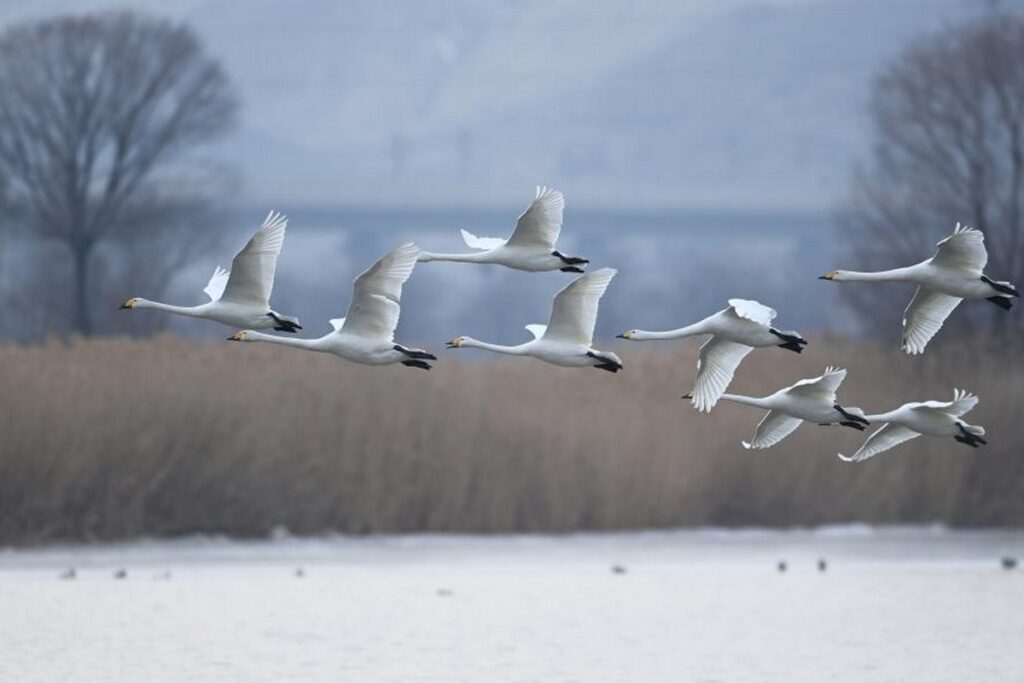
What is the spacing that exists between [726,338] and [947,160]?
67.8 ft

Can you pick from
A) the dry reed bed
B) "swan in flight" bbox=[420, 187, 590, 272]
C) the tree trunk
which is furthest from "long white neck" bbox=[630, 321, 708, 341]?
the tree trunk

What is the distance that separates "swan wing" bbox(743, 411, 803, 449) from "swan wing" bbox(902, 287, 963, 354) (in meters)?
0.86

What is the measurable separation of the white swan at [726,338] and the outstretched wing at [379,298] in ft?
4.12

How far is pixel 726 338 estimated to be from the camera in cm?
1516

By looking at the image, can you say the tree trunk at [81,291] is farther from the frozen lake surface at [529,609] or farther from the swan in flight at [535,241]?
the swan in flight at [535,241]

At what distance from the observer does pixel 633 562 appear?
90.1 feet

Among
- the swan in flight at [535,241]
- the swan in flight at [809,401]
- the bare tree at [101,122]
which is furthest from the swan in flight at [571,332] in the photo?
the bare tree at [101,122]

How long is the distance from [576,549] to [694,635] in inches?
197

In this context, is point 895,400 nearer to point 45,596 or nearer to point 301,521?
point 301,521

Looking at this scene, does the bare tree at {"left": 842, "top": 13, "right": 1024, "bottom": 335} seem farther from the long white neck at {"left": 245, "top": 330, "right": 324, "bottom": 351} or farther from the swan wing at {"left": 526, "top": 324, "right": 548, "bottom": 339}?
the long white neck at {"left": 245, "top": 330, "right": 324, "bottom": 351}

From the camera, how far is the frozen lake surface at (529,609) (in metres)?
21.2

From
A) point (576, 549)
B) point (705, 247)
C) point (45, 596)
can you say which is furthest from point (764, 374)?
point (705, 247)

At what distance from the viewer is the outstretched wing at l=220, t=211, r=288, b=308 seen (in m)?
14.6

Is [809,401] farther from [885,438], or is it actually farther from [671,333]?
[671,333]
